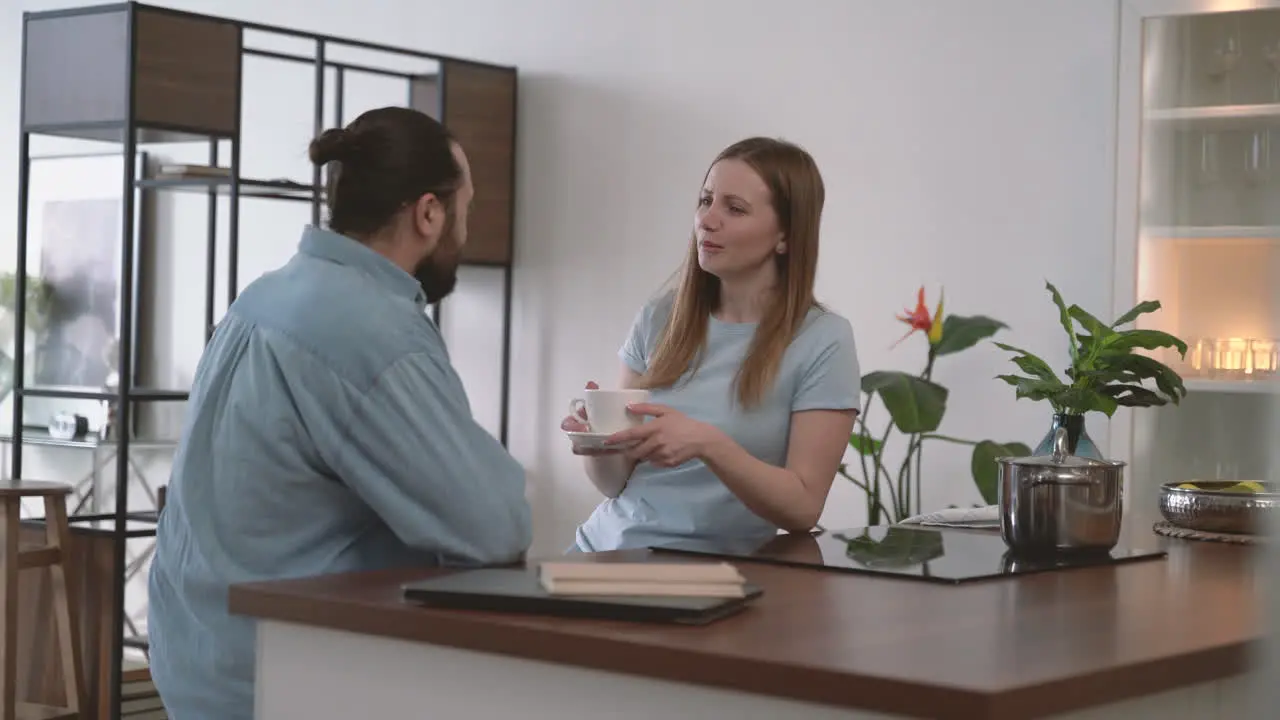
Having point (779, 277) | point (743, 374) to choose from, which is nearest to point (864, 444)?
point (779, 277)

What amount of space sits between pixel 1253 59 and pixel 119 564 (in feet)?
10.6

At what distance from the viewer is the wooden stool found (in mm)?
4250

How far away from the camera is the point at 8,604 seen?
425cm

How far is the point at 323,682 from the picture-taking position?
154 centimetres

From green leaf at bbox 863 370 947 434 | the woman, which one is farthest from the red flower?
the woman

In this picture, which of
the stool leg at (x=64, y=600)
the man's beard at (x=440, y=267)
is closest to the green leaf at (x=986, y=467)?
the man's beard at (x=440, y=267)

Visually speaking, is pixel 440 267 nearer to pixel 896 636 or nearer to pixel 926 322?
pixel 896 636

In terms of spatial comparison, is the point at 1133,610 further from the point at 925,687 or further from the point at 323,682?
the point at 323,682

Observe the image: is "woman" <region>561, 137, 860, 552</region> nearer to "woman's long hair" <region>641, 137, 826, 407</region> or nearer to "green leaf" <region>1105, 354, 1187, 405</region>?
Result: "woman's long hair" <region>641, 137, 826, 407</region>

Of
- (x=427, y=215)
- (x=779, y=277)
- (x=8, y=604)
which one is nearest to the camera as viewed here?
(x=427, y=215)

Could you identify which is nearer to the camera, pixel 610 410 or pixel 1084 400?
pixel 610 410

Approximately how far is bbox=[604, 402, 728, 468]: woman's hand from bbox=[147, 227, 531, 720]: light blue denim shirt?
0.89 feet

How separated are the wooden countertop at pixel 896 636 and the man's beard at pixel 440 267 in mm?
445

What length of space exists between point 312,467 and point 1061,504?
94cm
